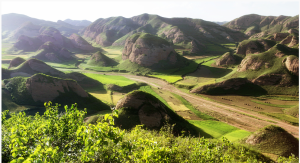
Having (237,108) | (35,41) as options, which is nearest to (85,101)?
(237,108)

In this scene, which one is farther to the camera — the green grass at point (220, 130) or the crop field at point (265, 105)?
the crop field at point (265, 105)

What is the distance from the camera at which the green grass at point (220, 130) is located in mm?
32866

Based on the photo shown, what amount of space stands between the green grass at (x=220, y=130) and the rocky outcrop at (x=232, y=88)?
22.4 m

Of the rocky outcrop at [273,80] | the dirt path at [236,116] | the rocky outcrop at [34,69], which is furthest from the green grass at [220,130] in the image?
the rocky outcrop at [34,69]

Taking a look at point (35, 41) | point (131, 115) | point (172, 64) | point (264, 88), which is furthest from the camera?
point (35, 41)

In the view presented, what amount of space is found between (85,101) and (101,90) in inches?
696

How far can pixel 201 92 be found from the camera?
61.8 metres

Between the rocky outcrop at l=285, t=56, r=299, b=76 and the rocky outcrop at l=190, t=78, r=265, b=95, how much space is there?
12.9 metres

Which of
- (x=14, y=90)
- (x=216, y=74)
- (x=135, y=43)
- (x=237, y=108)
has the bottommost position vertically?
(x=237, y=108)

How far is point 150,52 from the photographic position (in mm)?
99938

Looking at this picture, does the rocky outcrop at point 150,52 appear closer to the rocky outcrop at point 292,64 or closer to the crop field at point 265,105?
the crop field at point 265,105

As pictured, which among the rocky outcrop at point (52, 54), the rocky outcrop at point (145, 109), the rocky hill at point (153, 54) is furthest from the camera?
the rocky outcrop at point (52, 54)

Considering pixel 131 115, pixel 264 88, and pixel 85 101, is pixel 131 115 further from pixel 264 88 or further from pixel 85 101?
pixel 264 88

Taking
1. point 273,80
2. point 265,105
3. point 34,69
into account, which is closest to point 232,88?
point 265,105
